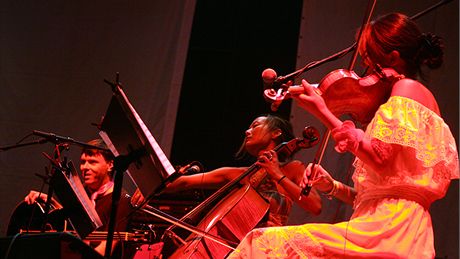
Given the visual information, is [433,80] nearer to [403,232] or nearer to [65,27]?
[403,232]

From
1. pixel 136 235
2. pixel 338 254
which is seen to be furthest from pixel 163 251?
pixel 338 254

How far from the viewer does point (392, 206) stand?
2062 mm

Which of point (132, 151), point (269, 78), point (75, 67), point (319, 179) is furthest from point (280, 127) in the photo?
point (75, 67)

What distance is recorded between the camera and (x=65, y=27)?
5.03m

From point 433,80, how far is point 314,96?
2180mm

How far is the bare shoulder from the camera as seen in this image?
212 cm

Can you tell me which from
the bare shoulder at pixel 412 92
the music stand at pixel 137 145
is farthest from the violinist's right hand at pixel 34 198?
the bare shoulder at pixel 412 92

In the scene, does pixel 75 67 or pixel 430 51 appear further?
pixel 75 67

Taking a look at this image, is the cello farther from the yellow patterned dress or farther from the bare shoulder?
the bare shoulder

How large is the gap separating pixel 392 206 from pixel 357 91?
472mm

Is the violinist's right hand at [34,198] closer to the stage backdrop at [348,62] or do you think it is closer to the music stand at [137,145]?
the music stand at [137,145]

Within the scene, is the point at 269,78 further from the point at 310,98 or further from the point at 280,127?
the point at 280,127

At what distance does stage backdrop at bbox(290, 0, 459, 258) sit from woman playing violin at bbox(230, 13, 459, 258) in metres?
1.61

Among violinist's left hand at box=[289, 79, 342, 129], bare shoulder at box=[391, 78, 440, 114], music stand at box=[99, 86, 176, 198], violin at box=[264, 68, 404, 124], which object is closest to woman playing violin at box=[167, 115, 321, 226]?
music stand at box=[99, 86, 176, 198]
